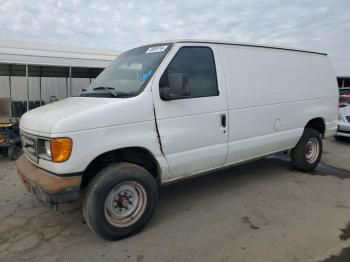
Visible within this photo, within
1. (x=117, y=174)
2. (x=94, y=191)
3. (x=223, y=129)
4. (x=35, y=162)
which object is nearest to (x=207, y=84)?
(x=223, y=129)

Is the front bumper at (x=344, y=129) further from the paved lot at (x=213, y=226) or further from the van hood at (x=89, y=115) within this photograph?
the van hood at (x=89, y=115)

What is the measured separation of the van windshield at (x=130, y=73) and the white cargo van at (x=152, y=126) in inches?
0.7

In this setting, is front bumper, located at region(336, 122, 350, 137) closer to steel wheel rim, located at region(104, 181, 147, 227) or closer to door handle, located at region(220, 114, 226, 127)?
door handle, located at region(220, 114, 226, 127)

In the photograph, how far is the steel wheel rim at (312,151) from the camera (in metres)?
5.72

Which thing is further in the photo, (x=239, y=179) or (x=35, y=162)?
(x=239, y=179)

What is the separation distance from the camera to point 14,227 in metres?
3.75

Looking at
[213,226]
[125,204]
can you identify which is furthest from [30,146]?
[213,226]

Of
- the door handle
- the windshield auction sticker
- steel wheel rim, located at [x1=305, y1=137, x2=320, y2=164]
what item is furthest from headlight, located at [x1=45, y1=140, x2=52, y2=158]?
steel wheel rim, located at [x1=305, y1=137, x2=320, y2=164]

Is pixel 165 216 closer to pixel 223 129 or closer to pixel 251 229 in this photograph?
pixel 251 229

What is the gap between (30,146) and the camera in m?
3.44

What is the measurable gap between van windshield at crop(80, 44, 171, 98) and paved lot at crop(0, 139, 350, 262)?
1.65 metres

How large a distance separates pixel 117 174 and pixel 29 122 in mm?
1165

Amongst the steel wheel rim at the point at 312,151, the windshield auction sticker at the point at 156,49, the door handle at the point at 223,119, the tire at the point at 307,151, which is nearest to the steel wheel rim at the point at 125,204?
the door handle at the point at 223,119

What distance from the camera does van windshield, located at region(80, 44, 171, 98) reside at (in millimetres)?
3521
